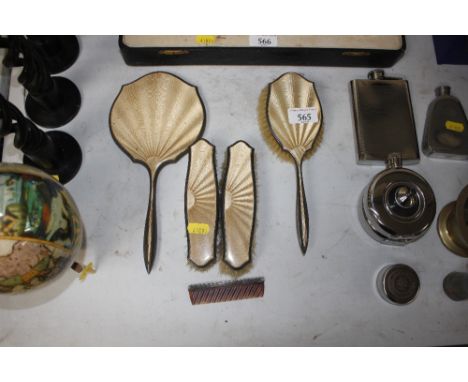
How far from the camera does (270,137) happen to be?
1.09 metres

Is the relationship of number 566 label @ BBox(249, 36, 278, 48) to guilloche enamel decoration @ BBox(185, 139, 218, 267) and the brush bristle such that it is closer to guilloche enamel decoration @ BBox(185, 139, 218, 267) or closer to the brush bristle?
the brush bristle

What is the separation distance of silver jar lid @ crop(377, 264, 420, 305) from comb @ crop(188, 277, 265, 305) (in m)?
0.34

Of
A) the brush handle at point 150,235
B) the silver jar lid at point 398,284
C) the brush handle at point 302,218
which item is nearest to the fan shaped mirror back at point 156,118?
the brush handle at point 150,235

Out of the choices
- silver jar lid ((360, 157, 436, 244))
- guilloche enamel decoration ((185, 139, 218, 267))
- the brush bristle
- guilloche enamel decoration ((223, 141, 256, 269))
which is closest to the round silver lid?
silver jar lid ((360, 157, 436, 244))

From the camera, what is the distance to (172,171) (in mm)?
1063

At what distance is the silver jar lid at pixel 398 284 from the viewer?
960mm

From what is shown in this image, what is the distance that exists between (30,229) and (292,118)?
0.78 metres

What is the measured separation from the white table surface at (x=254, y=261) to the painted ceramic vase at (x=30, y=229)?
0.27 meters

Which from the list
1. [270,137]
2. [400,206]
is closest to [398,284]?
[400,206]

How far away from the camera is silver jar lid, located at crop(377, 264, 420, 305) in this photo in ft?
3.15

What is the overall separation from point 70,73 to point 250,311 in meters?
0.95

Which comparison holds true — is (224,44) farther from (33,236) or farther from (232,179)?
(33,236)

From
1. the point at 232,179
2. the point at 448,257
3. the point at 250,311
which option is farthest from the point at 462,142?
the point at 250,311

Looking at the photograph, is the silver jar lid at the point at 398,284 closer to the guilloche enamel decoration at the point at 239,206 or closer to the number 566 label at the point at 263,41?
the guilloche enamel decoration at the point at 239,206
